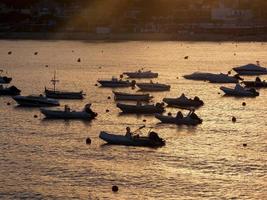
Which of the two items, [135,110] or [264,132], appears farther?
[135,110]

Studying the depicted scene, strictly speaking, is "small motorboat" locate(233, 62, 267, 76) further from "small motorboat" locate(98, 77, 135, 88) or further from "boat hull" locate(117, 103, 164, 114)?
"boat hull" locate(117, 103, 164, 114)

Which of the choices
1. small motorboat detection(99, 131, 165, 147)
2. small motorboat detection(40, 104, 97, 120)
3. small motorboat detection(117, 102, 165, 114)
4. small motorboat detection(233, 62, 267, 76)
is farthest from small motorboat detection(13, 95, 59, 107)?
small motorboat detection(233, 62, 267, 76)

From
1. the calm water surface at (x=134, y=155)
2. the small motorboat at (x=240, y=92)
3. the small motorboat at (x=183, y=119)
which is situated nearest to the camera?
the calm water surface at (x=134, y=155)

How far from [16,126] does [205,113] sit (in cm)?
1493

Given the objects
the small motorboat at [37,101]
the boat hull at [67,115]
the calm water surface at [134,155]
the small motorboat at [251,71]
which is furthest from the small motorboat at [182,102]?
the small motorboat at [251,71]

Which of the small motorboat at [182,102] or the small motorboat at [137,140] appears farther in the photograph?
the small motorboat at [182,102]

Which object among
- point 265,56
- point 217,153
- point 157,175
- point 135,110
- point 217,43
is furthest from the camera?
point 217,43

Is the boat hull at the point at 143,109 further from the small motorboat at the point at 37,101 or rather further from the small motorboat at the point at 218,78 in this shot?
the small motorboat at the point at 218,78

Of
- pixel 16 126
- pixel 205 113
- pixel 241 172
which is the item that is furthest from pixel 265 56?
pixel 241 172

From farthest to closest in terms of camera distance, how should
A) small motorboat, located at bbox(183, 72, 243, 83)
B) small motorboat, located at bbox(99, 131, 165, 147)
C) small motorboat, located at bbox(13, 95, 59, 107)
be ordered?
small motorboat, located at bbox(183, 72, 243, 83) → small motorboat, located at bbox(13, 95, 59, 107) → small motorboat, located at bbox(99, 131, 165, 147)

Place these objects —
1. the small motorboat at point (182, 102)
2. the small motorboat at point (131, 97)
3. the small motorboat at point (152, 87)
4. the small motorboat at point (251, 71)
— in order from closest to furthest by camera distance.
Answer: the small motorboat at point (182, 102), the small motorboat at point (131, 97), the small motorboat at point (152, 87), the small motorboat at point (251, 71)

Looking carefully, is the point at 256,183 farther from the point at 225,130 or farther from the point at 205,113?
the point at 205,113

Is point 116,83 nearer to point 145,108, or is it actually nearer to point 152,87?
point 152,87

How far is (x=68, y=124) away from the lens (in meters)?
59.5
